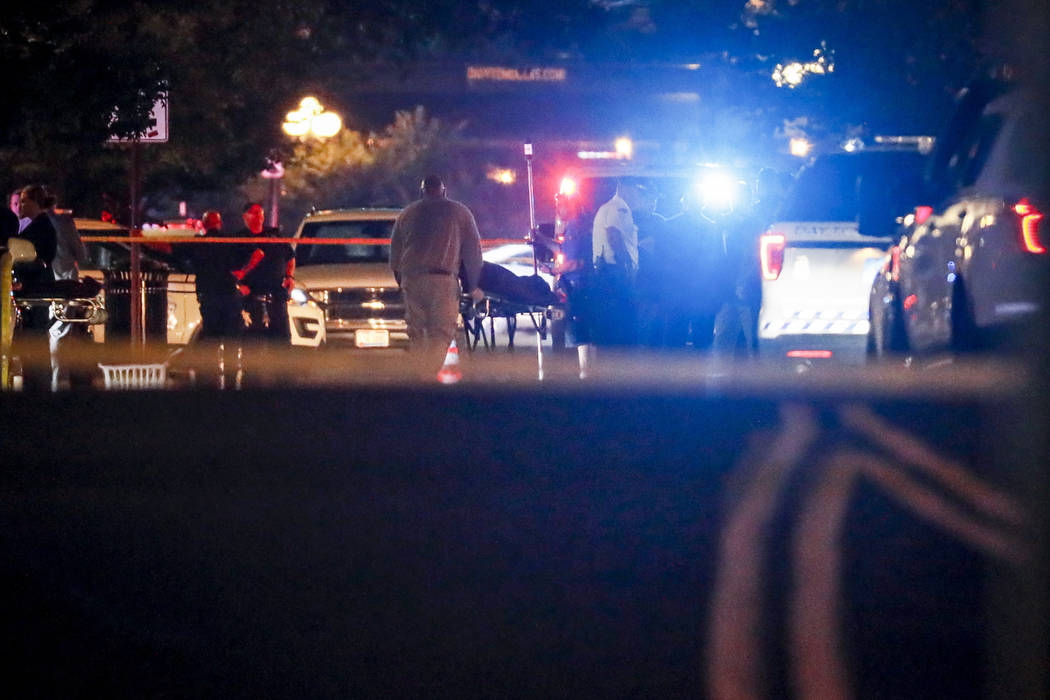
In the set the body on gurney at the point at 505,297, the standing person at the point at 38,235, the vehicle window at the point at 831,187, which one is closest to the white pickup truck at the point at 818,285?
the vehicle window at the point at 831,187

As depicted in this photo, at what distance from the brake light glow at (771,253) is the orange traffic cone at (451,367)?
109 inches

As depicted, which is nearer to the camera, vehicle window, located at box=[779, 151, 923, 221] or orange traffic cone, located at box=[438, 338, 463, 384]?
orange traffic cone, located at box=[438, 338, 463, 384]

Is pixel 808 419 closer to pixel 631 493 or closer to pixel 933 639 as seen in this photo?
pixel 631 493

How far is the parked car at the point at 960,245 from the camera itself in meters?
8.38

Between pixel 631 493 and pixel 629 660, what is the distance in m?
0.98

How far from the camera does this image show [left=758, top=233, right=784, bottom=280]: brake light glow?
46.2ft

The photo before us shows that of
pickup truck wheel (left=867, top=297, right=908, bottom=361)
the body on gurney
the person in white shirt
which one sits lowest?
pickup truck wheel (left=867, top=297, right=908, bottom=361)

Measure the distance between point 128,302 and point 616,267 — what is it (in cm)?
609

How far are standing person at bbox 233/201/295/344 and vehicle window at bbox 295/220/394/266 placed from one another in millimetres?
734

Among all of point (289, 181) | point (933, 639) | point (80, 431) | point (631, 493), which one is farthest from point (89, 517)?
point (289, 181)

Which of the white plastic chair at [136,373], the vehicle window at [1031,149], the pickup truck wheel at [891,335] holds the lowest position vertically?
the white plastic chair at [136,373]

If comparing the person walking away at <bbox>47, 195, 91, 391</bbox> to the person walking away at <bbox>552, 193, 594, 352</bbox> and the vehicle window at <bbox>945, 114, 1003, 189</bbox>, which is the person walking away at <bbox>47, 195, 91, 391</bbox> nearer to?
the person walking away at <bbox>552, 193, 594, 352</bbox>

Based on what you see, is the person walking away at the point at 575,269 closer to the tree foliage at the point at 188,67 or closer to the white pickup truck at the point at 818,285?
the white pickup truck at the point at 818,285

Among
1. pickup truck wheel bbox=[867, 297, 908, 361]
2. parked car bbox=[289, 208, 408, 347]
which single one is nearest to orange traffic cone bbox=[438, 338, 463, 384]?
parked car bbox=[289, 208, 408, 347]
